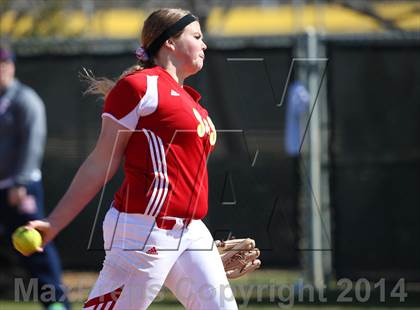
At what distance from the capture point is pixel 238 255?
488 centimetres

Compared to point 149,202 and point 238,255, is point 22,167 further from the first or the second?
point 149,202

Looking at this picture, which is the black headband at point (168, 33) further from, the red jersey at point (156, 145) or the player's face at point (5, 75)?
the player's face at point (5, 75)

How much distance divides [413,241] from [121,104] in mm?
5468

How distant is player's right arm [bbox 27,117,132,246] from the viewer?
166 inches

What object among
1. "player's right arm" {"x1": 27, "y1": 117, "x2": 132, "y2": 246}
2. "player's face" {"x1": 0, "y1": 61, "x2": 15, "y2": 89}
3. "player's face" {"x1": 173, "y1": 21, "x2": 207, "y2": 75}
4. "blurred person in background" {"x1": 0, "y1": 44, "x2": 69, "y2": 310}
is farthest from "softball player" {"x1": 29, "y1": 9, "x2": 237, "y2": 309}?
"player's face" {"x1": 0, "y1": 61, "x2": 15, "y2": 89}

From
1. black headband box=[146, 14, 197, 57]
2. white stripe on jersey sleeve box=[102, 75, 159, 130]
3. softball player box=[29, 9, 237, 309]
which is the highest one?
black headband box=[146, 14, 197, 57]

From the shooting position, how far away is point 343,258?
365 inches

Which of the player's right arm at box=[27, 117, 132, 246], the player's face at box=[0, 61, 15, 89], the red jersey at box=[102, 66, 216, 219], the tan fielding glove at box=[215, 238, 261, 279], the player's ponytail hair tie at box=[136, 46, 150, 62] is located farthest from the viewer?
the player's face at box=[0, 61, 15, 89]

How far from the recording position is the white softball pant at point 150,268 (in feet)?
14.1

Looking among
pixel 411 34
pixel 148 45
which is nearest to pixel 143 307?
pixel 148 45

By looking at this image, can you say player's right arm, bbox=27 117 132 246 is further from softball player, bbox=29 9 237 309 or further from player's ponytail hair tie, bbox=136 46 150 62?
player's ponytail hair tie, bbox=136 46 150 62

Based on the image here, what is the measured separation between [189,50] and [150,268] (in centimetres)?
104

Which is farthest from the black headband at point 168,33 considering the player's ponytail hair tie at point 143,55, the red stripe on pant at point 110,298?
the red stripe on pant at point 110,298

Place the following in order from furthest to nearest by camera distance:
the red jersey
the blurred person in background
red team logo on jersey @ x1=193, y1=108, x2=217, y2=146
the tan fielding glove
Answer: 1. the blurred person in background
2. the tan fielding glove
3. red team logo on jersey @ x1=193, y1=108, x2=217, y2=146
4. the red jersey
